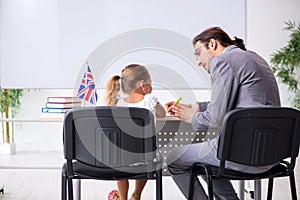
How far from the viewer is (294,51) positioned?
20.3 ft

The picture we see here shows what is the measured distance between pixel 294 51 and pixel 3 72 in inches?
135

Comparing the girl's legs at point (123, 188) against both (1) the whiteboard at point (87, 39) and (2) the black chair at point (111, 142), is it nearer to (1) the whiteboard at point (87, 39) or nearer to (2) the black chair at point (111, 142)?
(2) the black chair at point (111, 142)

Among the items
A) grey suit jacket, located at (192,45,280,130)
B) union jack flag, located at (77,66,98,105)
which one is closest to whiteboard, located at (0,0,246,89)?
union jack flag, located at (77,66,98,105)

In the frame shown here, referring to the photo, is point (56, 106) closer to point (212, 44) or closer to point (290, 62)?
point (212, 44)

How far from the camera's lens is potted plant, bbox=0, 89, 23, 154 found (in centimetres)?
643

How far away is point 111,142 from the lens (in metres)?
2.29

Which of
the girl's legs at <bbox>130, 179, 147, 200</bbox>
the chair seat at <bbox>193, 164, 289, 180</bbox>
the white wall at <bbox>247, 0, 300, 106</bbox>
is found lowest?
the girl's legs at <bbox>130, 179, 147, 200</bbox>

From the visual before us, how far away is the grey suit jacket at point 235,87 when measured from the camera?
2404 millimetres

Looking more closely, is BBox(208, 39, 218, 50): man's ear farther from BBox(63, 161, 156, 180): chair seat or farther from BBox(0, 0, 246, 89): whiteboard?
BBox(0, 0, 246, 89): whiteboard

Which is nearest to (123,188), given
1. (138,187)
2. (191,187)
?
(138,187)

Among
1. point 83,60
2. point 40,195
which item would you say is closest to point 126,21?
point 83,60

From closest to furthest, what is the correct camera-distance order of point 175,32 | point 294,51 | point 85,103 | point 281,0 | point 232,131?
point 232,131 < point 85,103 < point 175,32 < point 294,51 < point 281,0

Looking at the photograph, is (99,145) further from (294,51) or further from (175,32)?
(294,51)

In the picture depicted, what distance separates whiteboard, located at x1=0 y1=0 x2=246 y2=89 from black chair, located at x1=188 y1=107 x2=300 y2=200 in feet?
Result: 6.61
